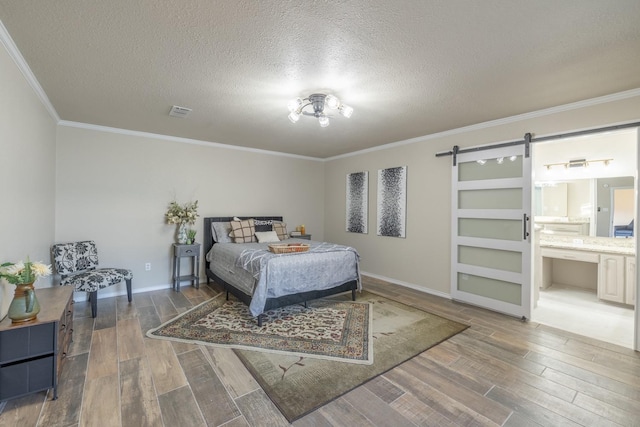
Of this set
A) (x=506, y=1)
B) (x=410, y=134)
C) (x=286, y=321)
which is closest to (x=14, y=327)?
(x=286, y=321)

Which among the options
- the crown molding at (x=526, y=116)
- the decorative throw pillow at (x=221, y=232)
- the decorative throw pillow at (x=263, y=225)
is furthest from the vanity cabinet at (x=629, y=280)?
the decorative throw pillow at (x=221, y=232)

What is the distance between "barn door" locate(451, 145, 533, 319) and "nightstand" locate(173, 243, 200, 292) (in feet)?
13.0

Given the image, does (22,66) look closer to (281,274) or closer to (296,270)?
(281,274)

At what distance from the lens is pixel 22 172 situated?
2.38 m

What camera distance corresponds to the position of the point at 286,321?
3221 millimetres

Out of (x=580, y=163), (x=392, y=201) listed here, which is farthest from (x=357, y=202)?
(x=580, y=163)

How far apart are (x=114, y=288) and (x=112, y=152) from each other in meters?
1.99

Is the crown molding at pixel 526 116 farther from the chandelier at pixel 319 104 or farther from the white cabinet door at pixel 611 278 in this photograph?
the white cabinet door at pixel 611 278

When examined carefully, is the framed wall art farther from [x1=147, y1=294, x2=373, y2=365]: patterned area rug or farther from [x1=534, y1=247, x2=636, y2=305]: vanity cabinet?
[x1=534, y1=247, x2=636, y2=305]: vanity cabinet

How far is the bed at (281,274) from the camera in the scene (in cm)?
308

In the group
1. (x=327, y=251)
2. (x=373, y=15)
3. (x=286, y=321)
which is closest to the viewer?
(x=373, y=15)

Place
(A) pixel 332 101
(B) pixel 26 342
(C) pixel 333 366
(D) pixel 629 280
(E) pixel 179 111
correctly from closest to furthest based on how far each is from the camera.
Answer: (B) pixel 26 342 < (C) pixel 333 366 < (A) pixel 332 101 < (E) pixel 179 111 < (D) pixel 629 280

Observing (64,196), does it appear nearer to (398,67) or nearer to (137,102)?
(137,102)

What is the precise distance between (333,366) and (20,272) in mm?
2340
